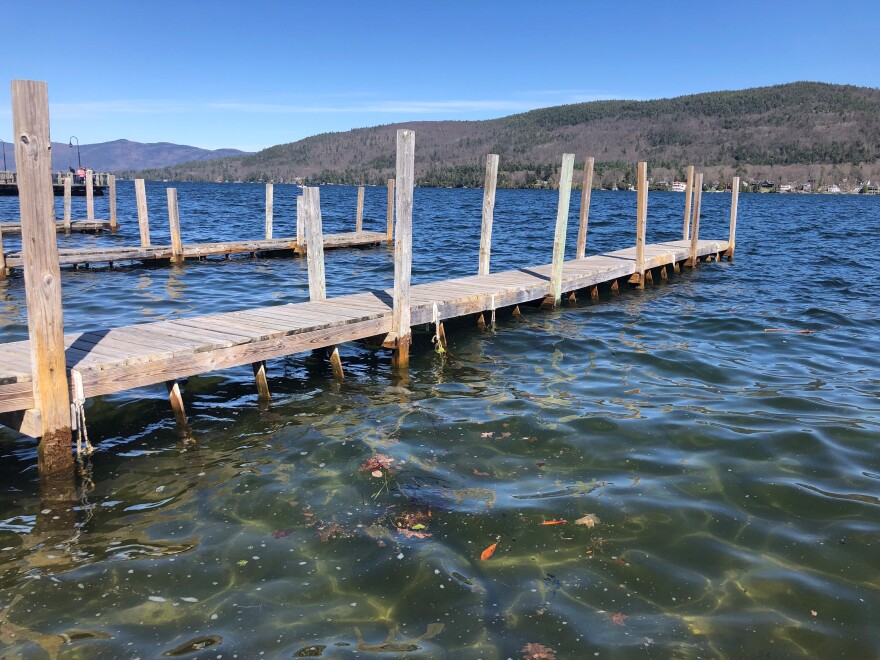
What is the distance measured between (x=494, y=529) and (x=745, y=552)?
2.00 metres

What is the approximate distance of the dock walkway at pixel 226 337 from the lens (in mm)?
6617

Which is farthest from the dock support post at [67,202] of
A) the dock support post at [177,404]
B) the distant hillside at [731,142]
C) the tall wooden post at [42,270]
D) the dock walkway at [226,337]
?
the distant hillside at [731,142]

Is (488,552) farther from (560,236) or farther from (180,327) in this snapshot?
(560,236)

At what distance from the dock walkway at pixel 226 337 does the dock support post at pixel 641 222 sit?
4.78 metres

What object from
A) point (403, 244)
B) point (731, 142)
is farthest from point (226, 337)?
point (731, 142)

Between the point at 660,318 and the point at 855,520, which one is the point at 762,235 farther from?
the point at 855,520

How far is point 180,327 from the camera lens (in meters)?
8.50

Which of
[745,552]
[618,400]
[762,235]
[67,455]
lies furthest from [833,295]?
[762,235]

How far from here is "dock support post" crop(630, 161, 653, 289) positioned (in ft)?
53.9

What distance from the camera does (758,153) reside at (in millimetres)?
160750

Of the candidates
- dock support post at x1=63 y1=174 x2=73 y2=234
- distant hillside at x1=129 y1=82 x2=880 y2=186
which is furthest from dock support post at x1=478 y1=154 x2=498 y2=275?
distant hillside at x1=129 y1=82 x2=880 y2=186

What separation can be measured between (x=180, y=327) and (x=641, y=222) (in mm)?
12086

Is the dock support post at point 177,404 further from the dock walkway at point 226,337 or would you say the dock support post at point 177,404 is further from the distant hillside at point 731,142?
the distant hillside at point 731,142

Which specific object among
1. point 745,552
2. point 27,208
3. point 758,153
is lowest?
point 745,552
